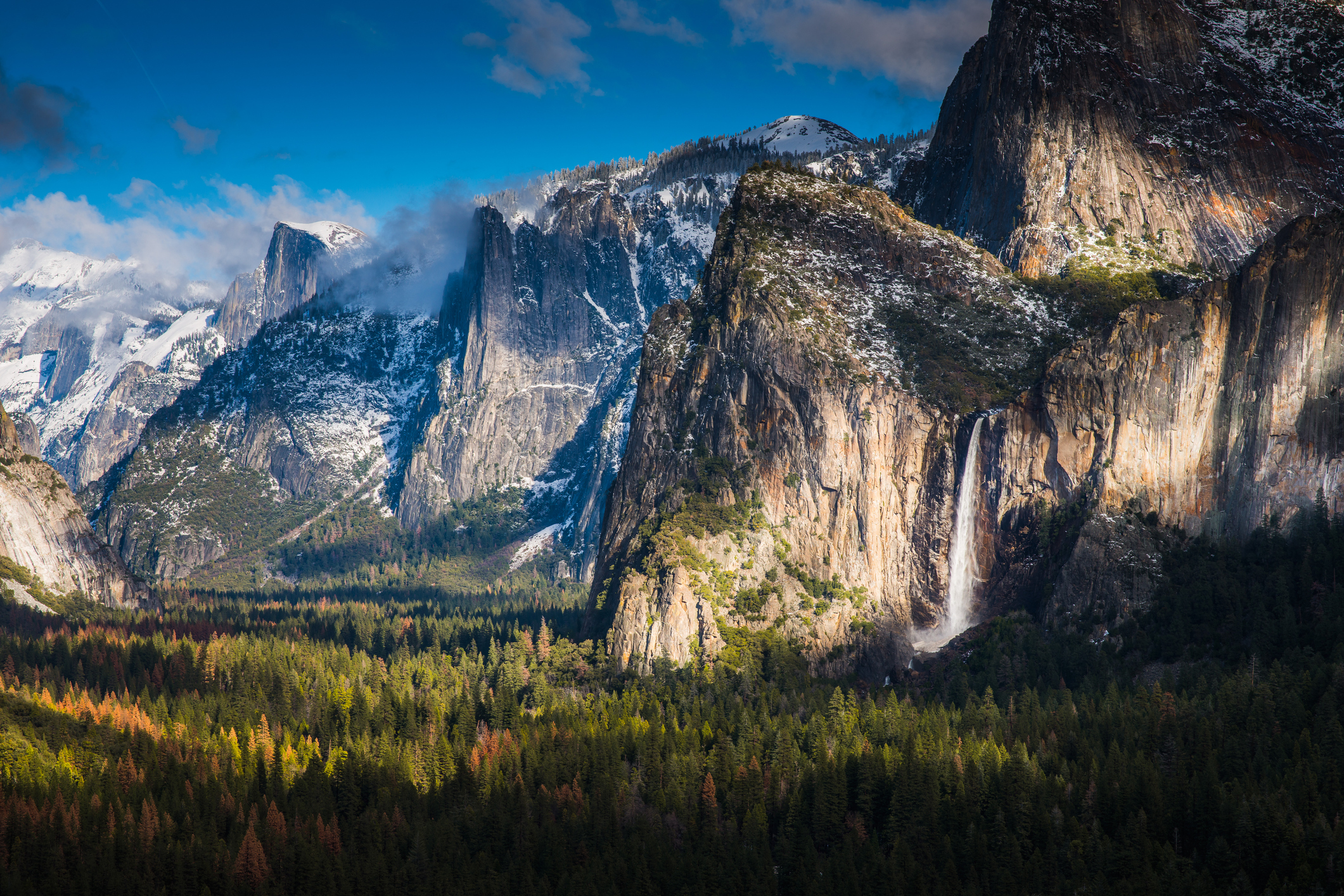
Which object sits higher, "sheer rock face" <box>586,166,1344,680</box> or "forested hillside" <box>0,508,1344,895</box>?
"sheer rock face" <box>586,166,1344,680</box>

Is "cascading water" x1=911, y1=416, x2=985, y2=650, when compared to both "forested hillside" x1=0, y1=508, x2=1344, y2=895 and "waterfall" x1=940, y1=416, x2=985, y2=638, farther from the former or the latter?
"forested hillside" x1=0, y1=508, x2=1344, y2=895

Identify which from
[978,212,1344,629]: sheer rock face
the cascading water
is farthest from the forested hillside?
the cascading water

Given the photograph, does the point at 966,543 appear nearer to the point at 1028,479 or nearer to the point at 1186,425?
the point at 1028,479

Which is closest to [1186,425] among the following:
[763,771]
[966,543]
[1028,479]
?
[1028,479]

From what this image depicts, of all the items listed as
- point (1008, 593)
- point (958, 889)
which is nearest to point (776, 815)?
point (958, 889)

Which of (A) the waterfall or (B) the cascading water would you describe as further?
(A) the waterfall

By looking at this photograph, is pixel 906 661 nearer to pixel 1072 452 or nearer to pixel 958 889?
pixel 1072 452
